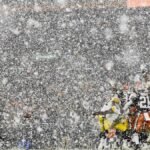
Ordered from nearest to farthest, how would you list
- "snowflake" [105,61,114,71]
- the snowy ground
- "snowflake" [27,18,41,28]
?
the snowy ground, "snowflake" [105,61,114,71], "snowflake" [27,18,41,28]

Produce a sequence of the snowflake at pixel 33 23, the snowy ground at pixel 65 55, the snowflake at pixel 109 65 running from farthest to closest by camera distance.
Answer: the snowflake at pixel 33 23
the snowflake at pixel 109 65
the snowy ground at pixel 65 55

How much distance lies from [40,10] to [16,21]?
81cm

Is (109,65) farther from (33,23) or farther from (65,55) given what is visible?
(33,23)

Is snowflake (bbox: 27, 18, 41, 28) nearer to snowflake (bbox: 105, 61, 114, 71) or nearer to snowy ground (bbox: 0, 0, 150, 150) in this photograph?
snowy ground (bbox: 0, 0, 150, 150)

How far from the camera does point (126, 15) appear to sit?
17469 millimetres

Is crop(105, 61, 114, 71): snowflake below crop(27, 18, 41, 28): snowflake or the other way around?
below

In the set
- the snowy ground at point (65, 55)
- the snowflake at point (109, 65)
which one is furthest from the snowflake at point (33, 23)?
the snowflake at point (109, 65)

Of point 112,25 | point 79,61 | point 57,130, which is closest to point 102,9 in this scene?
point 112,25

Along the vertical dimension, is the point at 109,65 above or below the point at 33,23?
below

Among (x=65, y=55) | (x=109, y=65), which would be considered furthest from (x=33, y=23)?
(x=109, y=65)

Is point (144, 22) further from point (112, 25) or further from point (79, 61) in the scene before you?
point (79, 61)

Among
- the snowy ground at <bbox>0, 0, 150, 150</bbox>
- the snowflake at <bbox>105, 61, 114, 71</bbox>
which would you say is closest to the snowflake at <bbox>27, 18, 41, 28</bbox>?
the snowy ground at <bbox>0, 0, 150, 150</bbox>

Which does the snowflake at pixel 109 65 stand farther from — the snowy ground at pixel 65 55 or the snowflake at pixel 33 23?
the snowflake at pixel 33 23

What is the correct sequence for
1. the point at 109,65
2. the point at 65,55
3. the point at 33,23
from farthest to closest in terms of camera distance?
the point at 65,55
the point at 33,23
the point at 109,65
